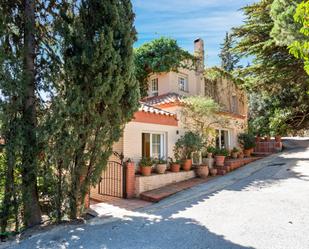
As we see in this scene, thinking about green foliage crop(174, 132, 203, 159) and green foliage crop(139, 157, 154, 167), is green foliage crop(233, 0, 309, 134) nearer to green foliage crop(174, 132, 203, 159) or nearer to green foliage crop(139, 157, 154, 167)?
green foliage crop(174, 132, 203, 159)

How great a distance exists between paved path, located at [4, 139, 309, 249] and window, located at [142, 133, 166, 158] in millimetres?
3196

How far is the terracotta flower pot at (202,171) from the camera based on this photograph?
1416 cm

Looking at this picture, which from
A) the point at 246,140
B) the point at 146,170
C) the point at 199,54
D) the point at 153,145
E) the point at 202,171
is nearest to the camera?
the point at 146,170

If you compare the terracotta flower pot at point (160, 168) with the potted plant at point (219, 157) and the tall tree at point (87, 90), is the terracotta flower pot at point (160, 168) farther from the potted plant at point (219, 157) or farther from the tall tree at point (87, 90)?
the tall tree at point (87, 90)

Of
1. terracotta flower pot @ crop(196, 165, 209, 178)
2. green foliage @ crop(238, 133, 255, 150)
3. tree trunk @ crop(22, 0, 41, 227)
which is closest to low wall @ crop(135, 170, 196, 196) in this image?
terracotta flower pot @ crop(196, 165, 209, 178)

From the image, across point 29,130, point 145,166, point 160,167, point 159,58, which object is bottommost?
point 160,167

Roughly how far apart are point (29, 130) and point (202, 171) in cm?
967

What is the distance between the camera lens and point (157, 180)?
472 inches

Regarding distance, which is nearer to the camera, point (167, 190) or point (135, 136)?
point (167, 190)

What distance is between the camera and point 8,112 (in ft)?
21.6

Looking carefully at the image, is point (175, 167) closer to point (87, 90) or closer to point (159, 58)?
point (87, 90)

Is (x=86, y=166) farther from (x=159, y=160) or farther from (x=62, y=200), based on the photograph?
(x=159, y=160)

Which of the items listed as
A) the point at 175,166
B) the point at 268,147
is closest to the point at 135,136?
the point at 175,166

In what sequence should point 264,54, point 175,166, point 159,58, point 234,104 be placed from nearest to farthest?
point 175,166, point 264,54, point 159,58, point 234,104
